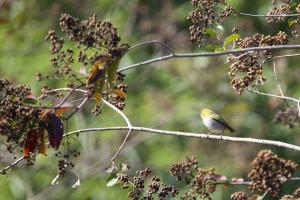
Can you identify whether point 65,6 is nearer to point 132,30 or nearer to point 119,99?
point 132,30

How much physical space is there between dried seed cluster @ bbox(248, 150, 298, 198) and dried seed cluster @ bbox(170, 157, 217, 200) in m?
0.24

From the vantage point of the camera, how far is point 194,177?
347cm

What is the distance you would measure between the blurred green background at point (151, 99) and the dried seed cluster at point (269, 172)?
16.6ft

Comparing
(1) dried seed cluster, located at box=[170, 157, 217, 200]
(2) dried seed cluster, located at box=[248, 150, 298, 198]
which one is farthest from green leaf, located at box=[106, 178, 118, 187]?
(2) dried seed cluster, located at box=[248, 150, 298, 198]

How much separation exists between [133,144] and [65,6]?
189 cm

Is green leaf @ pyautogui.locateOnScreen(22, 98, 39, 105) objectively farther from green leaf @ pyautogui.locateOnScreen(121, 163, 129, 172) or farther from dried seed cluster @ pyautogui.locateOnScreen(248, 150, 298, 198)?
dried seed cluster @ pyautogui.locateOnScreen(248, 150, 298, 198)

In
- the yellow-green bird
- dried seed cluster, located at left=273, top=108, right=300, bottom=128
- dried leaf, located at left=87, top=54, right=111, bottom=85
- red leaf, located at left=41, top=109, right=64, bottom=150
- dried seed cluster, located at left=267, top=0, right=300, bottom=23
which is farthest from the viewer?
the yellow-green bird

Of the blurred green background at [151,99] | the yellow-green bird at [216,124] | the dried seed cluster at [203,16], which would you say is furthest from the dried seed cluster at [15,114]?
the blurred green background at [151,99]

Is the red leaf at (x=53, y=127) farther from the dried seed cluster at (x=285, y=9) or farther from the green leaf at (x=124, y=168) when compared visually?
the dried seed cluster at (x=285, y=9)

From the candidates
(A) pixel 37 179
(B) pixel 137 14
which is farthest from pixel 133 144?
(B) pixel 137 14

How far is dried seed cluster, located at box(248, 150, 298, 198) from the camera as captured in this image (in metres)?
3.25

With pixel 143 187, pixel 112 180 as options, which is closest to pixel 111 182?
pixel 112 180

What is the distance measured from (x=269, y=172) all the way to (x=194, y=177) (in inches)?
13.6

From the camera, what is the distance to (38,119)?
295cm
